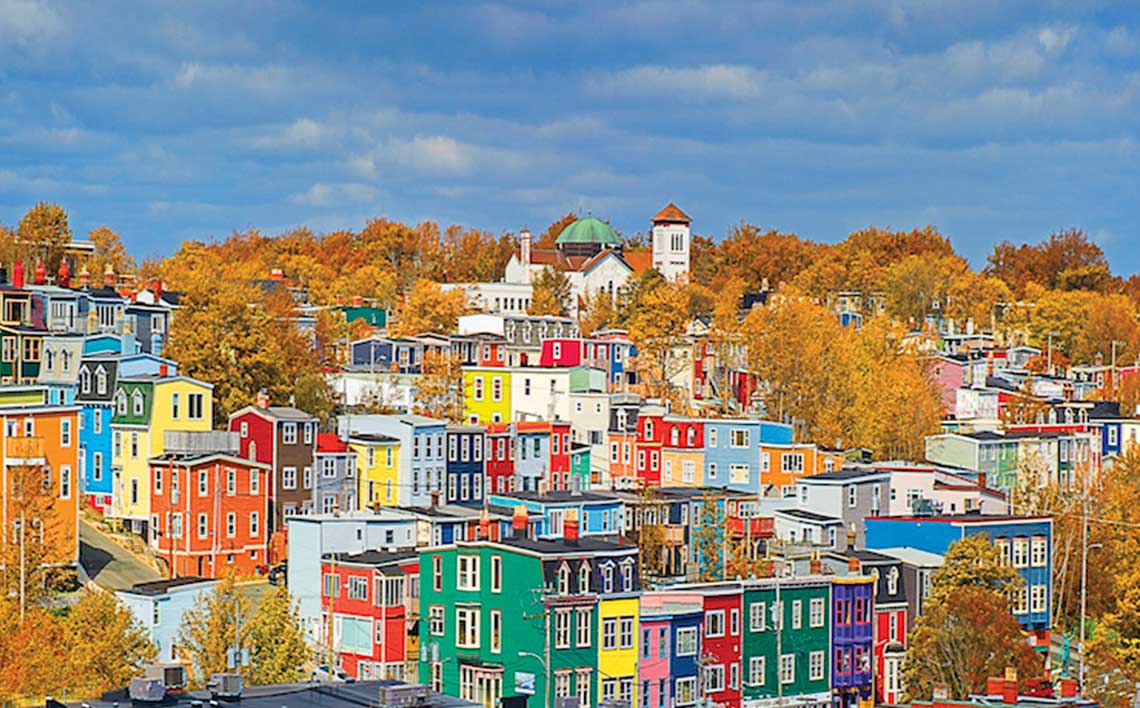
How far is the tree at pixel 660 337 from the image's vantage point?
118938mm

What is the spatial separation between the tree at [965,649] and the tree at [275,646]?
17.7 metres

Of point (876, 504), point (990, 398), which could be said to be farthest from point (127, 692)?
point (990, 398)

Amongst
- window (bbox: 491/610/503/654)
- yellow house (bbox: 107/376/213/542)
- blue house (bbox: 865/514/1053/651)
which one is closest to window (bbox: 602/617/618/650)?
window (bbox: 491/610/503/654)

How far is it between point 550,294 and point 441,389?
4934 cm

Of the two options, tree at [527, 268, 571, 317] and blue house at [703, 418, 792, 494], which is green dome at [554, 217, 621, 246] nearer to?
tree at [527, 268, 571, 317]

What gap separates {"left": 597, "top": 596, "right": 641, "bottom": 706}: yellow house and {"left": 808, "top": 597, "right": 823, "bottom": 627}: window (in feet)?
23.8

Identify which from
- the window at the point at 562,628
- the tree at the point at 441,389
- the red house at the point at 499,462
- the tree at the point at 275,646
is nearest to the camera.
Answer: the tree at the point at 275,646

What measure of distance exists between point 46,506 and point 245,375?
20.2m

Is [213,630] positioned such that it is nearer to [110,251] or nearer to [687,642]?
[687,642]

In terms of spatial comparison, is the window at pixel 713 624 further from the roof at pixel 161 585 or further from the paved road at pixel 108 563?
the paved road at pixel 108 563

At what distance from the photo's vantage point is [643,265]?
6949 inches

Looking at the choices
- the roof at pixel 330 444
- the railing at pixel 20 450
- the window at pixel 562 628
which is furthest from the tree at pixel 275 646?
the roof at pixel 330 444

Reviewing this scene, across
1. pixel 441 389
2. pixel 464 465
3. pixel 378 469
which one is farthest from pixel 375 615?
pixel 441 389

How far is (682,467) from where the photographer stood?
322ft
